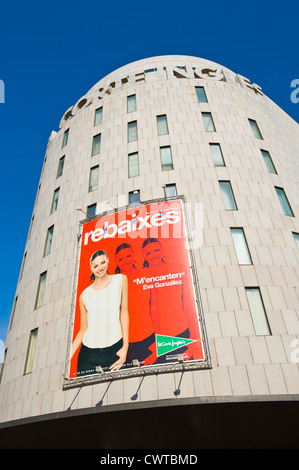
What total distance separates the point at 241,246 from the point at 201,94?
47.8 ft

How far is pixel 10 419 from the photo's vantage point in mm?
16406

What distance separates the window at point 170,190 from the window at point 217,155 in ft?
11.4

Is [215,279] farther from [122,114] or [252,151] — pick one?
[122,114]

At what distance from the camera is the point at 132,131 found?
81.9 feet

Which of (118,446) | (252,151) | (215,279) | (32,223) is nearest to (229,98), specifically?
(252,151)

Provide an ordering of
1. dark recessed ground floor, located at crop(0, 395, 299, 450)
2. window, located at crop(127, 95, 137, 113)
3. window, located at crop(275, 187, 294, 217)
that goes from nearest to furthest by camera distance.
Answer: dark recessed ground floor, located at crop(0, 395, 299, 450) < window, located at crop(275, 187, 294, 217) < window, located at crop(127, 95, 137, 113)

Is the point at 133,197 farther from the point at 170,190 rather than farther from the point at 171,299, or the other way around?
the point at 171,299

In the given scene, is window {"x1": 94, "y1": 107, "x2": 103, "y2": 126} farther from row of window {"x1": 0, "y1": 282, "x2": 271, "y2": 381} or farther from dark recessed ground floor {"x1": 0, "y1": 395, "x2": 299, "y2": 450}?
dark recessed ground floor {"x1": 0, "y1": 395, "x2": 299, "y2": 450}

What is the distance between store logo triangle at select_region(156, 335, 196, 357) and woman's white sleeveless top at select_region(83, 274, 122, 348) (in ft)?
6.67

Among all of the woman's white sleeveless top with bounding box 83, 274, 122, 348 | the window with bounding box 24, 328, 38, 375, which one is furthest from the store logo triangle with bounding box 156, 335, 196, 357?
the window with bounding box 24, 328, 38, 375

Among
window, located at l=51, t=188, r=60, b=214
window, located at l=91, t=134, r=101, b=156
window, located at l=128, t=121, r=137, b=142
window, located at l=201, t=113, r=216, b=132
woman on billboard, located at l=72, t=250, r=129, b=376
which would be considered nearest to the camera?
woman on billboard, located at l=72, t=250, r=129, b=376

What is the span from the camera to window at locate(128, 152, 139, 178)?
22.2 m

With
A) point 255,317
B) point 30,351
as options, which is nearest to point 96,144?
point 30,351

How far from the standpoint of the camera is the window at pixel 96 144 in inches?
998
